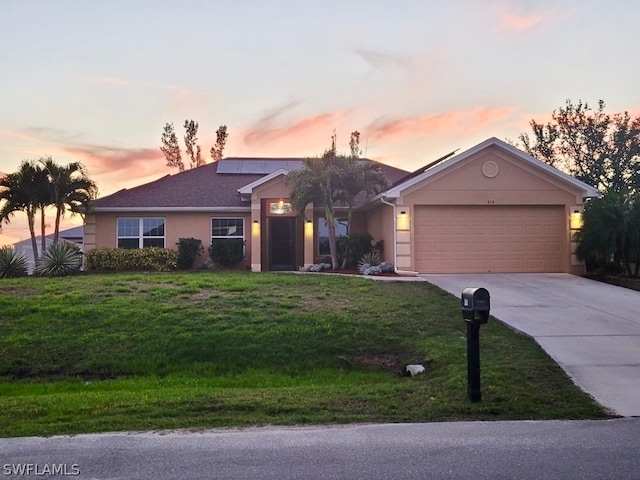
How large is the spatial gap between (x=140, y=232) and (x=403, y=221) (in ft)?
35.0

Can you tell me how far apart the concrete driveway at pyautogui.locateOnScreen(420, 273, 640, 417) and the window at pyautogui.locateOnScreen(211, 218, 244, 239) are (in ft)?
28.5

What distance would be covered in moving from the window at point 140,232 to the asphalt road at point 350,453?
18.1 m

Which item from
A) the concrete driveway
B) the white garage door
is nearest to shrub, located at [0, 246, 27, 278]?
the white garage door

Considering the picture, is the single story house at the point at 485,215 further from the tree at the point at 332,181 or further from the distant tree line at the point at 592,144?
the distant tree line at the point at 592,144

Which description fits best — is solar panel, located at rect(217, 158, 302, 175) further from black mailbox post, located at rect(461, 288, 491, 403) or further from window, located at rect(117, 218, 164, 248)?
black mailbox post, located at rect(461, 288, 491, 403)

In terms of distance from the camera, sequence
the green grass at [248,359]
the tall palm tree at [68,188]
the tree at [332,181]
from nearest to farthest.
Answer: the green grass at [248,359] < the tree at [332,181] < the tall palm tree at [68,188]

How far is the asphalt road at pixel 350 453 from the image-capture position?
4750 millimetres

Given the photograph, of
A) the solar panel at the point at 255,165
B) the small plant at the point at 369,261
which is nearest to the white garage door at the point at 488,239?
the small plant at the point at 369,261

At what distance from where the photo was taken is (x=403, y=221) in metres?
18.8

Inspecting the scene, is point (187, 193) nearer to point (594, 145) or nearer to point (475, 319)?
point (475, 319)

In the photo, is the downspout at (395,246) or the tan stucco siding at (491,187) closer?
the downspout at (395,246)

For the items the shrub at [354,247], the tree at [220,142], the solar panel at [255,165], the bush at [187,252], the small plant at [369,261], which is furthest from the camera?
the tree at [220,142]

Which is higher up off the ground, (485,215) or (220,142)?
(220,142)

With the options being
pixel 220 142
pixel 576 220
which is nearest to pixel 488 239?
pixel 576 220
